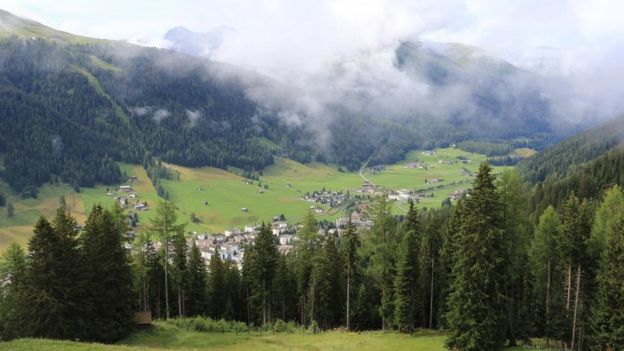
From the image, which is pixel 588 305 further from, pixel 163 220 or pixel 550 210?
pixel 163 220

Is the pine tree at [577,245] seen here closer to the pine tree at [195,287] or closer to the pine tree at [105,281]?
the pine tree at [105,281]

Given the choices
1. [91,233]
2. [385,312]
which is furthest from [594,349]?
[91,233]

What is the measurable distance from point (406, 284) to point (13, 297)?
44.5 metres

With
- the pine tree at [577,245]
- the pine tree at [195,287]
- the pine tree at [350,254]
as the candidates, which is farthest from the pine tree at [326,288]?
the pine tree at [577,245]

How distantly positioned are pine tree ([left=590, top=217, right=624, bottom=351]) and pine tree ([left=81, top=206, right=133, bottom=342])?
1805 inches

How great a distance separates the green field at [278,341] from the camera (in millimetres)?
47844

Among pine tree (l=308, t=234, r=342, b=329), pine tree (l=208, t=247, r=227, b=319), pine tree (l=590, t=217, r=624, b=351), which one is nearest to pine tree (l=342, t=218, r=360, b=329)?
pine tree (l=308, t=234, r=342, b=329)

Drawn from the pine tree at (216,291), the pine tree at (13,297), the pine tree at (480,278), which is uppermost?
the pine tree at (480,278)

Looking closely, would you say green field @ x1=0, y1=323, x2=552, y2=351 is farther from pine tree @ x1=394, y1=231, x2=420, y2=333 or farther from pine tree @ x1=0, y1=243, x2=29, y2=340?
pine tree @ x1=0, y1=243, x2=29, y2=340

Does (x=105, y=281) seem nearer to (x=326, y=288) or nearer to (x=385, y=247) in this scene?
(x=326, y=288)

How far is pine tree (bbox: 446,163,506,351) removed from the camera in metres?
40.6

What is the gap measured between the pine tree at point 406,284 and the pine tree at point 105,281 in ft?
99.1

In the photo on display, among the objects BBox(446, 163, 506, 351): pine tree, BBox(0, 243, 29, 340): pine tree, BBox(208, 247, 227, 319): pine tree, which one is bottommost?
BBox(208, 247, 227, 319): pine tree

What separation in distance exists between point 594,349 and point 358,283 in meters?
33.7
